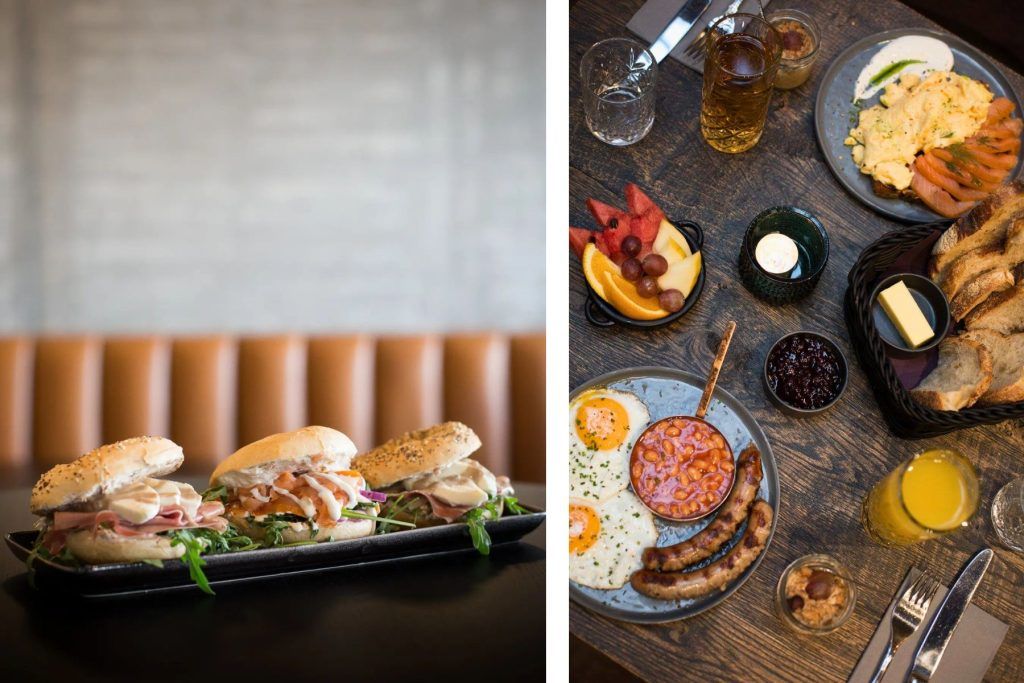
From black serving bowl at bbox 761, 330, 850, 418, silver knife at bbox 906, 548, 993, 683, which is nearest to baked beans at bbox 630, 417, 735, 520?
black serving bowl at bbox 761, 330, 850, 418

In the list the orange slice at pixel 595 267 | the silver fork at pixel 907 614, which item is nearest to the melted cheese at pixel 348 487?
the orange slice at pixel 595 267

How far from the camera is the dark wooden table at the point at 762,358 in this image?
1.13 metres

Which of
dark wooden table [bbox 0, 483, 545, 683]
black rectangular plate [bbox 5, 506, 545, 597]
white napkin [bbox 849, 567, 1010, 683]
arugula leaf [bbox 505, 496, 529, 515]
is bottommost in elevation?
white napkin [bbox 849, 567, 1010, 683]

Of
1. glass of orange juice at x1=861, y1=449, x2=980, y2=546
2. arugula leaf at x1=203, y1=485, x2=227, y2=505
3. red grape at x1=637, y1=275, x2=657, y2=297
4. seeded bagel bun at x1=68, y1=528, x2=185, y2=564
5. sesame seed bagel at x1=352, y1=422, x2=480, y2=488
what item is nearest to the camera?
seeded bagel bun at x1=68, y1=528, x2=185, y2=564

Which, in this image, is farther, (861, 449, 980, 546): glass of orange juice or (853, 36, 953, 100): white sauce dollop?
(853, 36, 953, 100): white sauce dollop

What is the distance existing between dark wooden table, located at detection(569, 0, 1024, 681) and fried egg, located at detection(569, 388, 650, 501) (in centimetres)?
5

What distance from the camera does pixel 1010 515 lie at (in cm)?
120

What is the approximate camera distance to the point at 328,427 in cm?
82

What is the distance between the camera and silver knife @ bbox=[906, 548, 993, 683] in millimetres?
1111

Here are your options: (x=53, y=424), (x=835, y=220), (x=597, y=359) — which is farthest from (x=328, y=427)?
(x=835, y=220)

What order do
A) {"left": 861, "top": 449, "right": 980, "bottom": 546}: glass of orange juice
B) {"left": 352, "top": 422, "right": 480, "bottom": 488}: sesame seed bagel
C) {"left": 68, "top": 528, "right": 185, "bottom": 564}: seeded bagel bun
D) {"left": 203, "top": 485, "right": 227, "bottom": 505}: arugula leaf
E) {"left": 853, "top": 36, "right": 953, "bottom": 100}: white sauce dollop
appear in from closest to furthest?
{"left": 68, "top": 528, "right": 185, "bottom": 564}: seeded bagel bun → {"left": 203, "top": 485, "right": 227, "bottom": 505}: arugula leaf → {"left": 352, "top": 422, "right": 480, "bottom": 488}: sesame seed bagel → {"left": 861, "top": 449, "right": 980, "bottom": 546}: glass of orange juice → {"left": 853, "top": 36, "right": 953, "bottom": 100}: white sauce dollop

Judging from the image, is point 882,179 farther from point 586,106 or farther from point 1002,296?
point 586,106

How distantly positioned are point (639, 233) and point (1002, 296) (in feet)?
1.69

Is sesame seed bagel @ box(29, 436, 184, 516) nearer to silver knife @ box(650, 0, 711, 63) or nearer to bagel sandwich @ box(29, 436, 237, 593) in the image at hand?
bagel sandwich @ box(29, 436, 237, 593)
